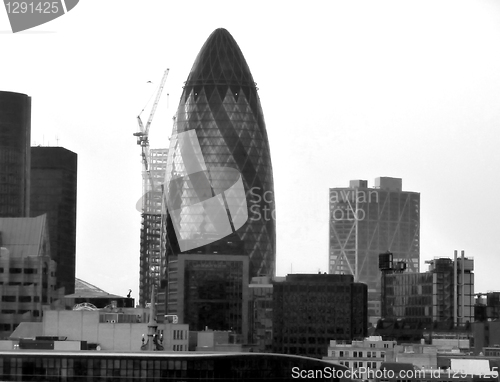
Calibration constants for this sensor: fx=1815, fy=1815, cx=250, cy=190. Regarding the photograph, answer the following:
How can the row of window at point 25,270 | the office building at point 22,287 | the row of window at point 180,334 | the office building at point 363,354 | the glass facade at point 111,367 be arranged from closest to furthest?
1. the glass facade at point 111,367
2. the row of window at point 180,334
3. the office building at point 363,354
4. the office building at point 22,287
5. the row of window at point 25,270

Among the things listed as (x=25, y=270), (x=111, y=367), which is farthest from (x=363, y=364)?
(x=111, y=367)

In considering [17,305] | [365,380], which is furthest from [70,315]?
[17,305]

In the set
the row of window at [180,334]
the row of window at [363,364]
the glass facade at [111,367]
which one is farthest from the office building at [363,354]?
the glass facade at [111,367]

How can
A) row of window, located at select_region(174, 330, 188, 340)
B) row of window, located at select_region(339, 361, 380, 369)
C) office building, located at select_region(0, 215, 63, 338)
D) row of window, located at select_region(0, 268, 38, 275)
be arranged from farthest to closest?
row of window, located at select_region(0, 268, 38, 275)
office building, located at select_region(0, 215, 63, 338)
row of window, located at select_region(339, 361, 380, 369)
row of window, located at select_region(174, 330, 188, 340)

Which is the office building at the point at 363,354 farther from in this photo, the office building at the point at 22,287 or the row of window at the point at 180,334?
the office building at the point at 22,287

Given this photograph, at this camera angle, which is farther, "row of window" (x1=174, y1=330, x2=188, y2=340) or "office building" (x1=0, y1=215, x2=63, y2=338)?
"office building" (x1=0, y1=215, x2=63, y2=338)

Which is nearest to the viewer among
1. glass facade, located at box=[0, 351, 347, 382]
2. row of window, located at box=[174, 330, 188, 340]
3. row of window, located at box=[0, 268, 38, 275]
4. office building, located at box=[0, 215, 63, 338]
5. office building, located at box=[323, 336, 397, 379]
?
glass facade, located at box=[0, 351, 347, 382]

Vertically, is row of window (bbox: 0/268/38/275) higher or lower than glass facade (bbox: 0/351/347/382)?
higher

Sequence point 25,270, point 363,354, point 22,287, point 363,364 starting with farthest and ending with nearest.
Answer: point 25,270 → point 22,287 → point 363,354 → point 363,364

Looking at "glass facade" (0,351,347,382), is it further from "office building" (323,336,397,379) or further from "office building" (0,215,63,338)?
"office building" (0,215,63,338)

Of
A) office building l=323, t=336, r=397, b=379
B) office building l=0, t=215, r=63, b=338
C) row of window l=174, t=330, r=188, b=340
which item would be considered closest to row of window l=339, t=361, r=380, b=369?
office building l=323, t=336, r=397, b=379

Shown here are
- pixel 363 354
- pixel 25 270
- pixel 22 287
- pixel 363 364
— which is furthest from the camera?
pixel 25 270

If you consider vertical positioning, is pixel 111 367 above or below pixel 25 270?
below

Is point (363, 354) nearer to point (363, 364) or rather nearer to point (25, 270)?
point (363, 364)
